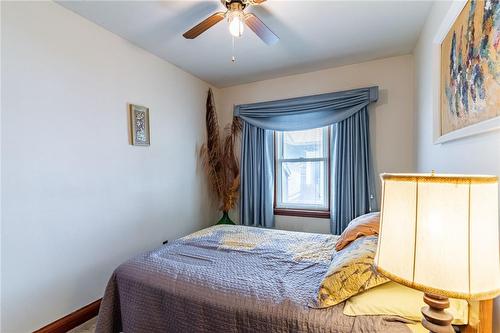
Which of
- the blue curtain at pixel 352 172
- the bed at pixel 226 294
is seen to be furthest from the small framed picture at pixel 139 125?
the blue curtain at pixel 352 172

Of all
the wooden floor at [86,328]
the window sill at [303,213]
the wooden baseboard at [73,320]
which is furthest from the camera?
the window sill at [303,213]

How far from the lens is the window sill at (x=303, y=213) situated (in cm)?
318

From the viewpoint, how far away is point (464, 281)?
2.17 feet

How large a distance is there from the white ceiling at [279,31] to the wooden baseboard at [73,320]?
2410mm

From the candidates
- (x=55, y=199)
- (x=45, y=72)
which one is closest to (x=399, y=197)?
(x=55, y=199)

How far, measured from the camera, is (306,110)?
3.13 metres

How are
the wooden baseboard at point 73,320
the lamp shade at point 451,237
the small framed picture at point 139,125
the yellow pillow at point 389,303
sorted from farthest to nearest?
the small framed picture at point 139,125 < the wooden baseboard at point 73,320 < the yellow pillow at point 389,303 < the lamp shade at point 451,237

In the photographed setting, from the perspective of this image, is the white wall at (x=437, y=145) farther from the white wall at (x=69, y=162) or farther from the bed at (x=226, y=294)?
the white wall at (x=69, y=162)

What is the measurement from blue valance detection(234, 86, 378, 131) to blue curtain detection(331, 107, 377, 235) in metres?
0.12

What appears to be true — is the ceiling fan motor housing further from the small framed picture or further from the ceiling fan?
the small framed picture

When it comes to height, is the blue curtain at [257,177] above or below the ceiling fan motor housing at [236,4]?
below

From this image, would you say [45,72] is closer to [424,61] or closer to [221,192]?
[221,192]

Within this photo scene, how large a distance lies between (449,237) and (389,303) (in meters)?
0.60

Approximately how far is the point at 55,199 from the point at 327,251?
2090 mm
